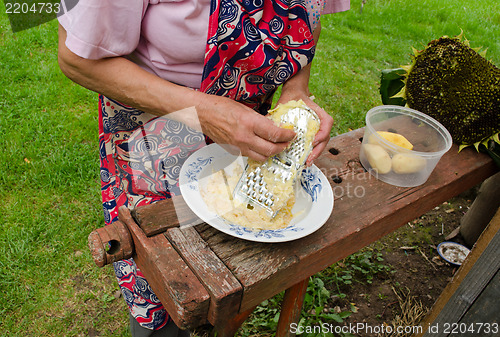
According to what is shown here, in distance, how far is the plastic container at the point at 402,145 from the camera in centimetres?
171

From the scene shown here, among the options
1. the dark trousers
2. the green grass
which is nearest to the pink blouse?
the dark trousers

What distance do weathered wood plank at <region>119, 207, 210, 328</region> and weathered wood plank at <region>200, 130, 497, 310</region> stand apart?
0.45ft

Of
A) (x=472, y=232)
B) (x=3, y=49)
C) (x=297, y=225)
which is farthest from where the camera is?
(x=3, y=49)

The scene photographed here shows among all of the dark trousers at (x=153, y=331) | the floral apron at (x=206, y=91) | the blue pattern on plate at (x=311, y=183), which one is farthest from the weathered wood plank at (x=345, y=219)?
the dark trousers at (x=153, y=331)

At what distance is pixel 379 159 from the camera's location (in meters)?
1.75

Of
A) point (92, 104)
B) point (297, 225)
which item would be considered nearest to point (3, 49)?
point (92, 104)

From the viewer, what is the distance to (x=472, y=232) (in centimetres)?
294

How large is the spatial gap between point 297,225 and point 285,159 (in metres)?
0.24

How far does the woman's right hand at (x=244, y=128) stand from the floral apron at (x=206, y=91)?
0.45 feet

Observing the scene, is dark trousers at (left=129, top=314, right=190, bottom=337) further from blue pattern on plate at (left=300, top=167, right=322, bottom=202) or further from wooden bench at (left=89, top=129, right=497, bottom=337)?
blue pattern on plate at (left=300, top=167, right=322, bottom=202)

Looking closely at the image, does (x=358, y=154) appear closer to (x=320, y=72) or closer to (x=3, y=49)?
(x=320, y=72)

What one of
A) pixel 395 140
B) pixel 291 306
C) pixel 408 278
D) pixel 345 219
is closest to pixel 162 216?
pixel 345 219

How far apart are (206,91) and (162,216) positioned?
49 cm

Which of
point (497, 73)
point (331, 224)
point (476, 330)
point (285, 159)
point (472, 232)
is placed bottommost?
point (472, 232)
